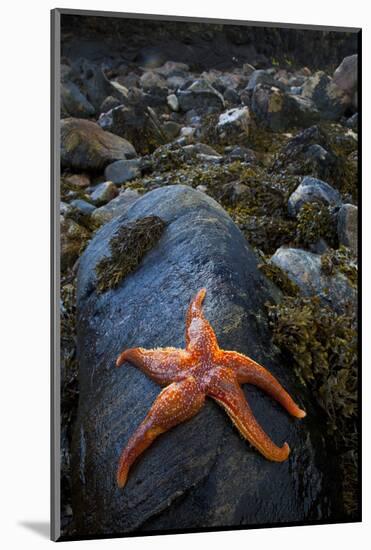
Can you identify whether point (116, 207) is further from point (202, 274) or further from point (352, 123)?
point (352, 123)

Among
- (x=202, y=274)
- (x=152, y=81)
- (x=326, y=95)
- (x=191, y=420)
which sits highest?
(x=152, y=81)

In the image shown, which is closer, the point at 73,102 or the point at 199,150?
the point at 73,102

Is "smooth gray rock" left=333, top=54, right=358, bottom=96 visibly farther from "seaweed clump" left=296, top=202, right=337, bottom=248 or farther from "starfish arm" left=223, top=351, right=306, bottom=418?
"starfish arm" left=223, top=351, right=306, bottom=418

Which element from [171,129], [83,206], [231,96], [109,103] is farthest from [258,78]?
[83,206]

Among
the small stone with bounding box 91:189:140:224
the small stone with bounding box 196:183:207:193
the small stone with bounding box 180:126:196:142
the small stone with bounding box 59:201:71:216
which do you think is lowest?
the small stone with bounding box 91:189:140:224

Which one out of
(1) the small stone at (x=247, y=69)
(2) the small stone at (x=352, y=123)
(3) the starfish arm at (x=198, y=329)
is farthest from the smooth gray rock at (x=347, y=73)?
(3) the starfish arm at (x=198, y=329)

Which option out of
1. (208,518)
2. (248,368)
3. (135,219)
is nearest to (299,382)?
(248,368)

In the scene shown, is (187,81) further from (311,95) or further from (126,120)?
(311,95)

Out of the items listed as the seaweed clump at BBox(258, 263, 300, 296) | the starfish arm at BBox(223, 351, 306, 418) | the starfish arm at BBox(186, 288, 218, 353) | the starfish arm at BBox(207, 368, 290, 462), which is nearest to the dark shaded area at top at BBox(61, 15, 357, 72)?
the seaweed clump at BBox(258, 263, 300, 296)
